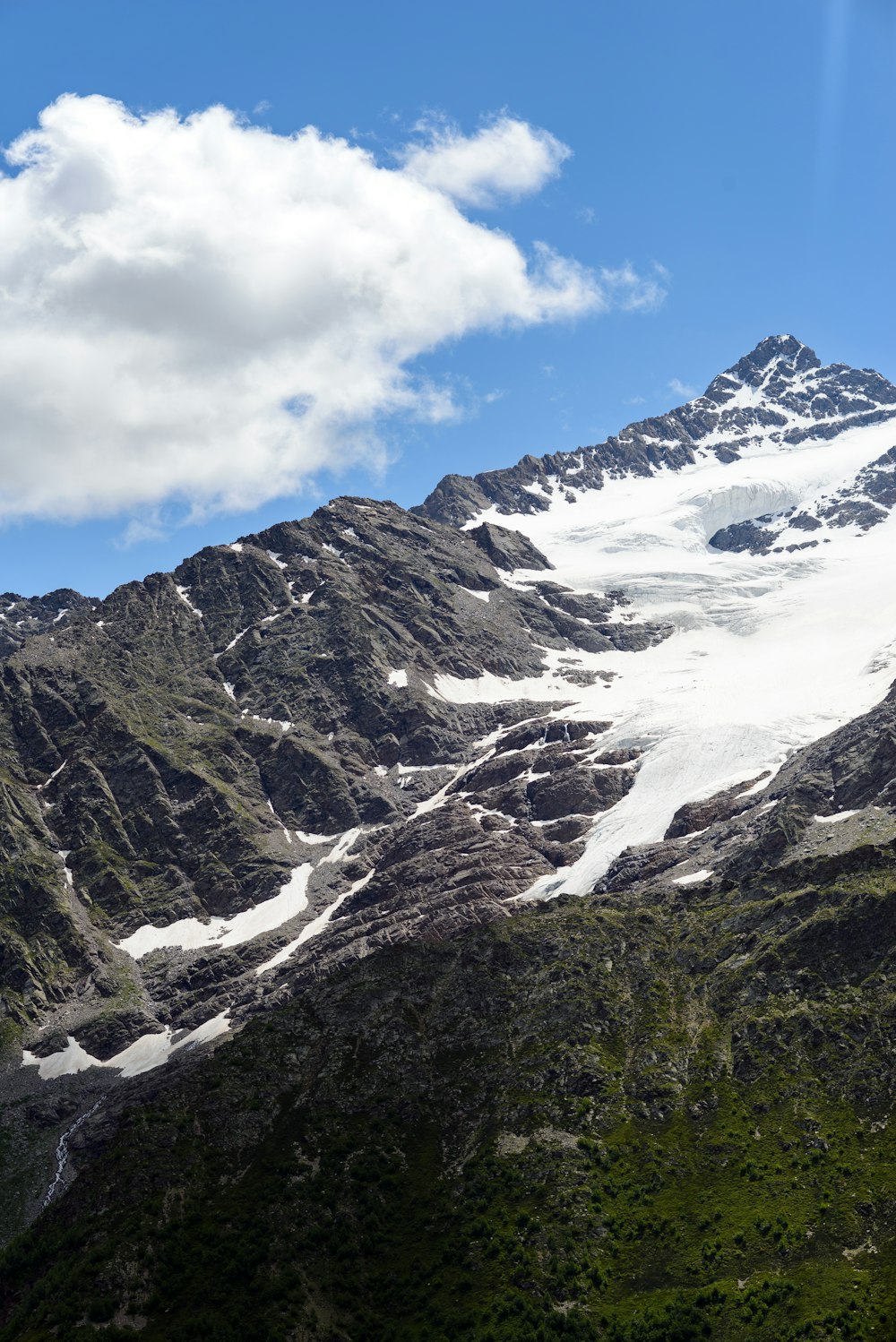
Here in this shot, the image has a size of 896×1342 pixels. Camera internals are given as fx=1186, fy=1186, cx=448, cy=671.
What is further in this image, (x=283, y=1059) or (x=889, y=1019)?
(x=283, y=1059)

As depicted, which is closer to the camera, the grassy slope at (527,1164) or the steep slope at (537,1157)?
the grassy slope at (527,1164)

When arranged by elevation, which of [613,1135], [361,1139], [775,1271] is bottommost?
[775,1271]

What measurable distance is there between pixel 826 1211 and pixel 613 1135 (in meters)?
28.4

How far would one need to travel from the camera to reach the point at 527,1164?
137375mm

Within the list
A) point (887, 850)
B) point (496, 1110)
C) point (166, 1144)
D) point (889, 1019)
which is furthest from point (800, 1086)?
point (166, 1144)

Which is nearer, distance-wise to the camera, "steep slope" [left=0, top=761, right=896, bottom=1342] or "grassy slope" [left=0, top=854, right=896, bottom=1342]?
"grassy slope" [left=0, top=854, right=896, bottom=1342]

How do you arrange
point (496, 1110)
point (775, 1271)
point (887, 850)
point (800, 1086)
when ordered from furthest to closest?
1. point (887, 850)
2. point (496, 1110)
3. point (800, 1086)
4. point (775, 1271)

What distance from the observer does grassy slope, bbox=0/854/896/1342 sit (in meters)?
116

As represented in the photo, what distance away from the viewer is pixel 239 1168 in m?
141

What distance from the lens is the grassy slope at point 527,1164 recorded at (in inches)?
4579

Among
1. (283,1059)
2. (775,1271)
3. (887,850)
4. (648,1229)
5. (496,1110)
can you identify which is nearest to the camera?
(775,1271)

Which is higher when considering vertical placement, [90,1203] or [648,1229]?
[90,1203]

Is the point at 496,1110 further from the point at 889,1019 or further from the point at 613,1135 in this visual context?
the point at 889,1019

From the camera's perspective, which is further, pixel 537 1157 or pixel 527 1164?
pixel 537 1157
